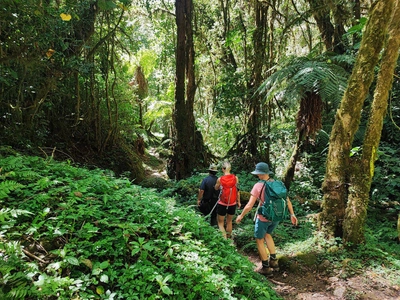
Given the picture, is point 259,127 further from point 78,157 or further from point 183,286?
point 183,286

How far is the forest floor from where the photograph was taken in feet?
11.7

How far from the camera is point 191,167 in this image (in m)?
9.23

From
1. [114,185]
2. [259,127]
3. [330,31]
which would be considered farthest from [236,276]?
[330,31]

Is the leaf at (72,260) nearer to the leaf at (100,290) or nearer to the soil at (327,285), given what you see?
the leaf at (100,290)

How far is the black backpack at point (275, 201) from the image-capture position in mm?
4051

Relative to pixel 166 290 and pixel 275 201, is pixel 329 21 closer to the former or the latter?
pixel 275 201

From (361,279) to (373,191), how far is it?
11.3 ft

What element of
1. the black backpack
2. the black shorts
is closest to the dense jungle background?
the black shorts

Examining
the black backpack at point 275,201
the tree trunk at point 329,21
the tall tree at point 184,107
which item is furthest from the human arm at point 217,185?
the tree trunk at point 329,21

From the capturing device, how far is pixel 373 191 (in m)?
6.55

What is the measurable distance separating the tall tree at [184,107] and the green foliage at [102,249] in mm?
5844

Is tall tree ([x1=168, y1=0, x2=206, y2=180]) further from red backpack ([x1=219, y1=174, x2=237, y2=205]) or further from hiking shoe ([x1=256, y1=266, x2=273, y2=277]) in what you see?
hiking shoe ([x1=256, y1=266, x2=273, y2=277])

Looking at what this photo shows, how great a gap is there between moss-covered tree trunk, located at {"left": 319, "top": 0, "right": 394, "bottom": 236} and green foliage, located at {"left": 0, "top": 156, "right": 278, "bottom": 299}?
2132 millimetres

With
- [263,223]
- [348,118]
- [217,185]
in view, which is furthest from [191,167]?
[348,118]
